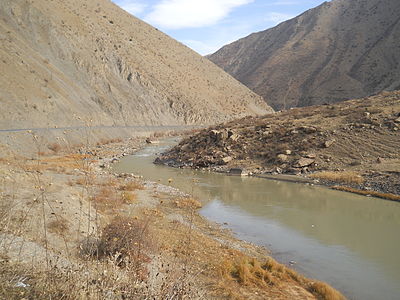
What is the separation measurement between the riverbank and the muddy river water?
41.0 inches

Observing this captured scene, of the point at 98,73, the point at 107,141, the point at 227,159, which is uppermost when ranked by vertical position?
the point at 98,73

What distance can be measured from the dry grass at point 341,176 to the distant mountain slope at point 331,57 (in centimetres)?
7095

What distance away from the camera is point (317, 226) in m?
13.4

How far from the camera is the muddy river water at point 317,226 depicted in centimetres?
901

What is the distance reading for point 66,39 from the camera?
48.6m

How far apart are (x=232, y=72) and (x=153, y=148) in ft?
360

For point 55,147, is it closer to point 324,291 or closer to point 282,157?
point 282,157

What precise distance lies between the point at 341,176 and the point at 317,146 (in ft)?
16.1

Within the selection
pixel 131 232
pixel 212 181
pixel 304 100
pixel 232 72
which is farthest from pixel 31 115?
pixel 232 72

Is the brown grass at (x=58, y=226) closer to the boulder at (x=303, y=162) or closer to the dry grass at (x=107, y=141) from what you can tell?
the boulder at (x=303, y=162)

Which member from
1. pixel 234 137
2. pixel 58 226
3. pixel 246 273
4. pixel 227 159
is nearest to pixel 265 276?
pixel 246 273

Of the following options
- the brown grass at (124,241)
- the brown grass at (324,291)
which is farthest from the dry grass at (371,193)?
the brown grass at (124,241)

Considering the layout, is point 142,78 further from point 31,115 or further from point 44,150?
point 44,150

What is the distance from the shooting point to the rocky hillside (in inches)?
882
